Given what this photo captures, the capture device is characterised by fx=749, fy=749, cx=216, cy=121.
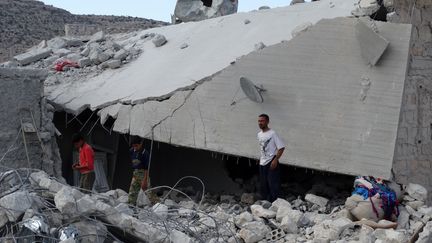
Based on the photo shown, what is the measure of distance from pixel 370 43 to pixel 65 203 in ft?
13.3

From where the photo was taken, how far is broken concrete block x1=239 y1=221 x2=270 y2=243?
22.0 feet

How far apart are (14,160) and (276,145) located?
3.29 m

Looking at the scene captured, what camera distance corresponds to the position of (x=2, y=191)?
5734 mm

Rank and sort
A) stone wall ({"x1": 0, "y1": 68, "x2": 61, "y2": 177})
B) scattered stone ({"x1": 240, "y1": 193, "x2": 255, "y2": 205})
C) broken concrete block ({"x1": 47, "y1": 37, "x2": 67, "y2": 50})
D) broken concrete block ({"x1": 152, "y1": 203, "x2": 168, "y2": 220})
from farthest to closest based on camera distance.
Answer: broken concrete block ({"x1": 47, "y1": 37, "x2": 67, "y2": 50})
stone wall ({"x1": 0, "y1": 68, "x2": 61, "y2": 177})
scattered stone ({"x1": 240, "y1": 193, "x2": 255, "y2": 205})
broken concrete block ({"x1": 152, "y1": 203, "x2": 168, "y2": 220})

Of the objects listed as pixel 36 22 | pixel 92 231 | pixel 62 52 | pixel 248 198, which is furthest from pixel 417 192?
pixel 36 22

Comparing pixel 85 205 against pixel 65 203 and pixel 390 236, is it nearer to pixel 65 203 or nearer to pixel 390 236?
pixel 65 203

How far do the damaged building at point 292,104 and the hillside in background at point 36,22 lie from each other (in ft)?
40.5

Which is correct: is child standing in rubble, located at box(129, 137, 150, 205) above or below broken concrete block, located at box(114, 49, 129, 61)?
below

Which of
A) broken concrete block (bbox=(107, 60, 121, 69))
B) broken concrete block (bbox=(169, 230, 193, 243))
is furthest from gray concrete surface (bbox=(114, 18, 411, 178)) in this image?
broken concrete block (bbox=(169, 230, 193, 243))

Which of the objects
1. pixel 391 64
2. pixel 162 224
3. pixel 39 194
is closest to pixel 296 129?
pixel 391 64

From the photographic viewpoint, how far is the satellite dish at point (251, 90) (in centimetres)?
835

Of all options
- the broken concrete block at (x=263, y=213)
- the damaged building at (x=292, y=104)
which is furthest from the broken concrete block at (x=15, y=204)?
the broken concrete block at (x=263, y=213)

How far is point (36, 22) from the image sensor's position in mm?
24828

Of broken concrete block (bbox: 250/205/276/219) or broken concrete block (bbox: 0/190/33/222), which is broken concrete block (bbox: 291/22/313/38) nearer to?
broken concrete block (bbox: 250/205/276/219)
